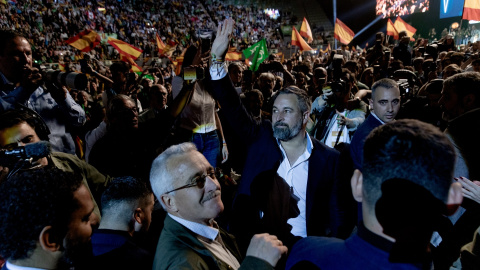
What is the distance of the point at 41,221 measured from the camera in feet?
4.04

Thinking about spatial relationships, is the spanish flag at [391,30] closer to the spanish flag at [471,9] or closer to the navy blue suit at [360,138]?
the spanish flag at [471,9]

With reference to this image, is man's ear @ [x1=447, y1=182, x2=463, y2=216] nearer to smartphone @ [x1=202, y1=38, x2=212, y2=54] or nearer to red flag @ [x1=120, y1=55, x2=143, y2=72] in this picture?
smartphone @ [x1=202, y1=38, x2=212, y2=54]

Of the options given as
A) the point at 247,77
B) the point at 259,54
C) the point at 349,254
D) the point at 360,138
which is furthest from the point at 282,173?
the point at 259,54

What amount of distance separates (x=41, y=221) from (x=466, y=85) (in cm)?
326

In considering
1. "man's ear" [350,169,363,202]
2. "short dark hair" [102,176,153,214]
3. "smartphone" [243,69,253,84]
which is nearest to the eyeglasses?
"short dark hair" [102,176,153,214]

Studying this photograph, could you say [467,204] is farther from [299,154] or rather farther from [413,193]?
[413,193]

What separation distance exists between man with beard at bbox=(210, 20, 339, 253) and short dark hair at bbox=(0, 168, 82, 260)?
145 centimetres

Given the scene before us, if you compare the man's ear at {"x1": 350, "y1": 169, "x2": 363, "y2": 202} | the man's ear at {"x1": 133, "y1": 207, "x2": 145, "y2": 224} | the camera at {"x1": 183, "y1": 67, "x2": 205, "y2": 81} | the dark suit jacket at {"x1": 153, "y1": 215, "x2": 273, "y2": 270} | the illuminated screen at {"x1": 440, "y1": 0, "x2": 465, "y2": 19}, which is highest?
the illuminated screen at {"x1": 440, "y1": 0, "x2": 465, "y2": 19}

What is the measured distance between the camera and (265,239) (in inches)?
57.4

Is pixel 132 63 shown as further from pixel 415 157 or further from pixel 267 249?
pixel 415 157

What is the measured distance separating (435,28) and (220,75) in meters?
29.2

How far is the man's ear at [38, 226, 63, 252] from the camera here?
4.02 feet

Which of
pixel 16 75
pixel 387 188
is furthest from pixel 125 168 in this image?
pixel 387 188

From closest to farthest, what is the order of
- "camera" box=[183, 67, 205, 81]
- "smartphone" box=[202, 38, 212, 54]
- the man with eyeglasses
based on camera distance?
the man with eyeglasses → "camera" box=[183, 67, 205, 81] → "smartphone" box=[202, 38, 212, 54]
